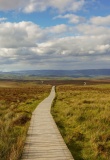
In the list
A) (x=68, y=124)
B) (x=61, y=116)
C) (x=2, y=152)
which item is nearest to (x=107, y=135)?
(x=68, y=124)

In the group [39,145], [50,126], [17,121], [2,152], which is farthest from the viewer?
[17,121]

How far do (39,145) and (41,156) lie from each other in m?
1.58

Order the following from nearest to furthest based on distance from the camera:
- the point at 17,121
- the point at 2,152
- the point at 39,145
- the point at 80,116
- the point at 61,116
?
1. the point at 2,152
2. the point at 39,145
3. the point at 17,121
4. the point at 80,116
5. the point at 61,116

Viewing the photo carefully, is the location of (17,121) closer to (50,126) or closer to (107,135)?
(50,126)

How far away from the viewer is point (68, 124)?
56.2 ft

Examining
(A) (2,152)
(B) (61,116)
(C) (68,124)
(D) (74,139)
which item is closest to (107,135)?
(D) (74,139)

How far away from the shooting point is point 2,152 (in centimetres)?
923

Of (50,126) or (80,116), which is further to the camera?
(80,116)

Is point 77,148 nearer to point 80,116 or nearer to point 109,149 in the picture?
point 109,149

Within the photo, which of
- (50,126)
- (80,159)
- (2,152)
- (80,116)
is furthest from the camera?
(80,116)

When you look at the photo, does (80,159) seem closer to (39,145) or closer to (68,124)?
(39,145)

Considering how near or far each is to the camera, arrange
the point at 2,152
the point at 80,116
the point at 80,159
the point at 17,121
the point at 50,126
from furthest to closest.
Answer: the point at 80,116 → the point at 17,121 → the point at 50,126 → the point at 80,159 → the point at 2,152

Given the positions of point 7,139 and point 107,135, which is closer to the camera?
point 7,139

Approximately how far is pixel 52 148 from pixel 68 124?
22.2 ft
